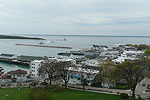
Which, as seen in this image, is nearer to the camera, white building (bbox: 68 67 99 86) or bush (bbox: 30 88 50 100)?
bush (bbox: 30 88 50 100)

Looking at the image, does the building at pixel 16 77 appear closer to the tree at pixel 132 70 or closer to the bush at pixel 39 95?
the bush at pixel 39 95

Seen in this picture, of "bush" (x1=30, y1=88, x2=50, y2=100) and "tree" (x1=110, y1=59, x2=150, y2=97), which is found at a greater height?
"tree" (x1=110, y1=59, x2=150, y2=97)

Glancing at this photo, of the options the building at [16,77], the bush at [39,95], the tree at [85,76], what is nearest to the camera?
the bush at [39,95]

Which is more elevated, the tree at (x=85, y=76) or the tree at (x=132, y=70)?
the tree at (x=132, y=70)

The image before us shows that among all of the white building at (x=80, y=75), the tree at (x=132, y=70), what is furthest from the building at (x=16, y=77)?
the tree at (x=132, y=70)

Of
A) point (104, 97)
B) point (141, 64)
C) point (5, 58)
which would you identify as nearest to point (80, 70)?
point (104, 97)

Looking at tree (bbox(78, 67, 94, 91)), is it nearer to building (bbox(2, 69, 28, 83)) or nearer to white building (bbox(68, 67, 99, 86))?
white building (bbox(68, 67, 99, 86))

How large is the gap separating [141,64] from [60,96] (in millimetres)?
10039

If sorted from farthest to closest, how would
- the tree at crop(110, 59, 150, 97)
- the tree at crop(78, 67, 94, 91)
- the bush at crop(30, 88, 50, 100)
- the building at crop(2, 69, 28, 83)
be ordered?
the building at crop(2, 69, 28, 83), the tree at crop(78, 67, 94, 91), the tree at crop(110, 59, 150, 97), the bush at crop(30, 88, 50, 100)

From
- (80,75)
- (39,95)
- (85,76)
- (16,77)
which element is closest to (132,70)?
(85,76)

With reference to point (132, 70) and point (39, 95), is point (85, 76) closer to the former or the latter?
point (132, 70)

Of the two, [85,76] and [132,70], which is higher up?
[132,70]

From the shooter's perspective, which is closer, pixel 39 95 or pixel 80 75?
pixel 39 95

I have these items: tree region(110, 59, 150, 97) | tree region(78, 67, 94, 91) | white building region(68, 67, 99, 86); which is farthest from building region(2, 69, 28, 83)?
tree region(110, 59, 150, 97)
